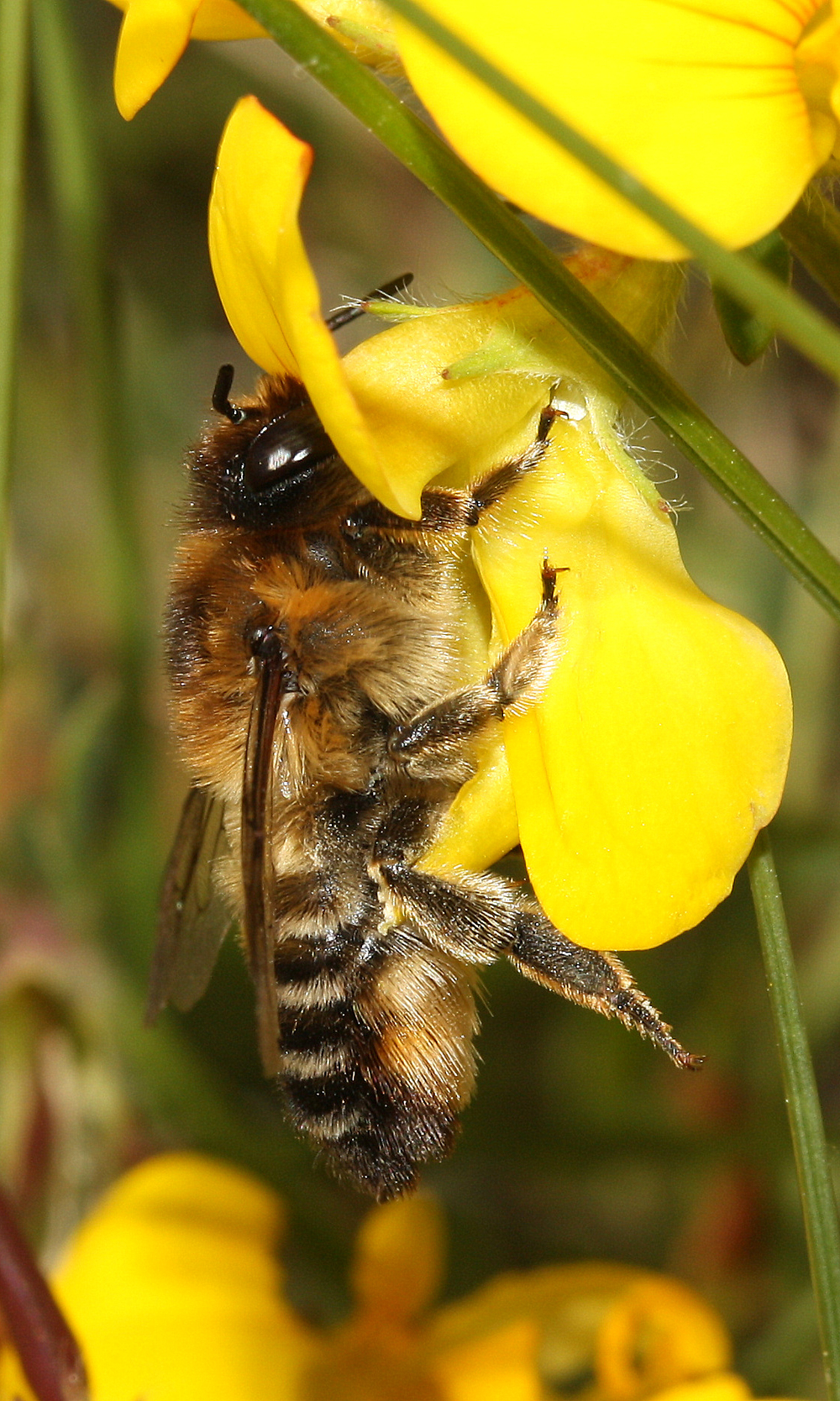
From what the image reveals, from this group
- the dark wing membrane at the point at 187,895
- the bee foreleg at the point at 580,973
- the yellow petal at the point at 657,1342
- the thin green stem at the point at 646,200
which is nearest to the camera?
the thin green stem at the point at 646,200

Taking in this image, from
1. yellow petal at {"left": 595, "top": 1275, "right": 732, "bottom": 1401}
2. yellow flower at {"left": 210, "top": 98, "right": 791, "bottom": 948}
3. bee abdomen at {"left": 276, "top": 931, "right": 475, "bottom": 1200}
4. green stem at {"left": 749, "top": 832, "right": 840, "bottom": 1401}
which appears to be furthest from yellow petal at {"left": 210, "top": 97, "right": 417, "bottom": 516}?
yellow petal at {"left": 595, "top": 1275, "right": 732, "bottom": 1401}

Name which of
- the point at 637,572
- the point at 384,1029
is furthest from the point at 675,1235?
the point at 637,572

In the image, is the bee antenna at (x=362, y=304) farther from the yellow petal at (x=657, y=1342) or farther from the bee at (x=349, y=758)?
the yellow petal at (x=657, y=1342)

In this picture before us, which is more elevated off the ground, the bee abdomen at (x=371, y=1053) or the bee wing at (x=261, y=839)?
the bee wing at (x=261, y=839)

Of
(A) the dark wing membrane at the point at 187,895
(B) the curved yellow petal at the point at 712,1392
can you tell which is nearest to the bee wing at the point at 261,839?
(A) the dark wing membrane at the point at 187,895

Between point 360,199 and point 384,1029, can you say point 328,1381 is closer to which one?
point 384,1029

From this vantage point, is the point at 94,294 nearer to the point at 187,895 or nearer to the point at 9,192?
the point at 9,192

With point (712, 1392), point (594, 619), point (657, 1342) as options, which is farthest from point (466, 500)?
point (657, 1342)
